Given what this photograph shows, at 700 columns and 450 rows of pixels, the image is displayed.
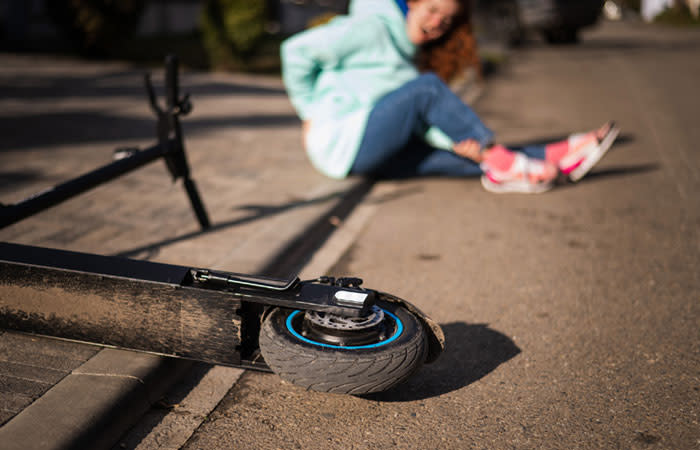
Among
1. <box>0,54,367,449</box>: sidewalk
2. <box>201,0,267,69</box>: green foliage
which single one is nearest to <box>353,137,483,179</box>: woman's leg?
<box>0,54,367,449</box>: sidewalk

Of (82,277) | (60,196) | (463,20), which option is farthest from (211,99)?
(82,277)

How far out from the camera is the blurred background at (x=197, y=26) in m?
10.9

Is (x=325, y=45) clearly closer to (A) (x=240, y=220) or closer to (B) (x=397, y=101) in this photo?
(B) (x=397, y=101)

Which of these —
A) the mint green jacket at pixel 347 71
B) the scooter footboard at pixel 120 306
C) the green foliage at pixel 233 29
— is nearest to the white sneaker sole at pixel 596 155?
the mint green jacket at pixel 347 71

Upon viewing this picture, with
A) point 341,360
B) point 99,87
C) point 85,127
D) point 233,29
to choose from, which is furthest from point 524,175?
point 233,29

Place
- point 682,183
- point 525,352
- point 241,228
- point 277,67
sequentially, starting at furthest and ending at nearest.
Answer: point 277,67, point 682,183, point 241,228, point 525,352

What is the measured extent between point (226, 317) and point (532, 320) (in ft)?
4.51

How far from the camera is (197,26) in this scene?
2164cm

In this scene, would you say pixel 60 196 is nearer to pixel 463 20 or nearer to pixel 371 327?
pixel 371 327

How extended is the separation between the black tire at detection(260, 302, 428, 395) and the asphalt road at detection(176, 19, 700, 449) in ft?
0.52

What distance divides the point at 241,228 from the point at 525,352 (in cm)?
186

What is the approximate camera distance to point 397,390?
2.28 meters

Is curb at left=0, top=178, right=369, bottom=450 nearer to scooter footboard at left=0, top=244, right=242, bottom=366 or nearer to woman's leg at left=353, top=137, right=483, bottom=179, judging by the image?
scooter footboard at left=0, top=244, right=242, bottom=366

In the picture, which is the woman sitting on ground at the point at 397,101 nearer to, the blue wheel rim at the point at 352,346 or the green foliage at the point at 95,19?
the blue wheel rim at the point at 352,346
